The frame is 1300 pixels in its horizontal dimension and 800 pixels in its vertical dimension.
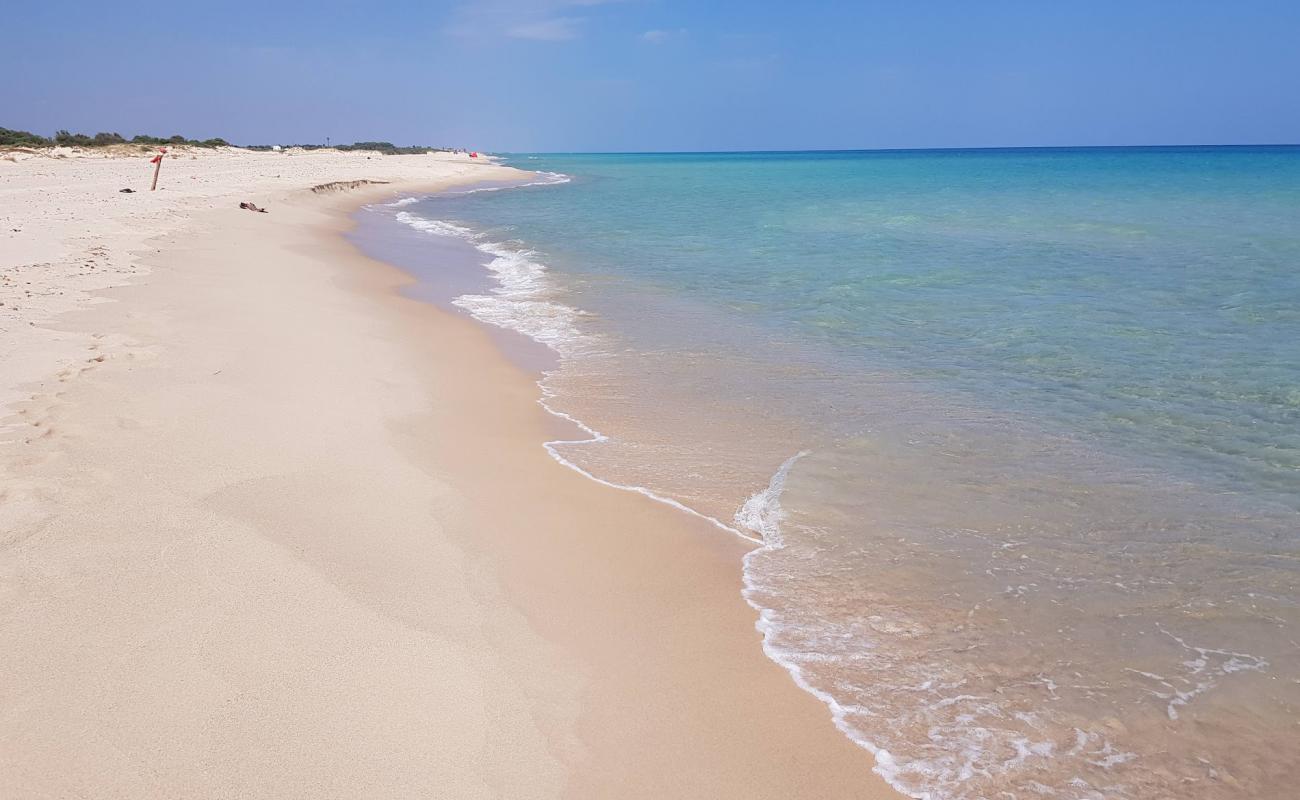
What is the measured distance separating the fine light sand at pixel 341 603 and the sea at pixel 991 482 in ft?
1.53

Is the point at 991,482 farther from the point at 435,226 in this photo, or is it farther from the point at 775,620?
the point at 435,226

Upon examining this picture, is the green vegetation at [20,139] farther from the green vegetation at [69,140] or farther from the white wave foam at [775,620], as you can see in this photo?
the white wave foam at [775,620]

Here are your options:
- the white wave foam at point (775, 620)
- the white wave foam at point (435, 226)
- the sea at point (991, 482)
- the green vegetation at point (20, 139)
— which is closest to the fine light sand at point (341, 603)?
the white wave foam at point (775, 620)

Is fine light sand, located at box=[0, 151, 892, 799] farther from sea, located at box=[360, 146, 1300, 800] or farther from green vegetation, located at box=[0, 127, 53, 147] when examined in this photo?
green vegetation, located at box=[0, 127, 53, 147]

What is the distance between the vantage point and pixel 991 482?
19.2ft

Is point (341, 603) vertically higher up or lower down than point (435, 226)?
lower down

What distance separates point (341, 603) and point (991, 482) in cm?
433

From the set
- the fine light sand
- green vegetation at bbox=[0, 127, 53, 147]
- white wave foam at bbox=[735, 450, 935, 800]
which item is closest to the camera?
the fine light sand

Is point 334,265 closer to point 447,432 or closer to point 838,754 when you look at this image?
point 447,432

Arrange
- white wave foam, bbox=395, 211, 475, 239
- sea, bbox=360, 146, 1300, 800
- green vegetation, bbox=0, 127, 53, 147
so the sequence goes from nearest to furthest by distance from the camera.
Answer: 1. sea, bbox=360, 146, 1300, 800
2. white wave foam, bbox=395, 211, 475, 239
3. green vegetation, bbox=0, 127, 53, 147

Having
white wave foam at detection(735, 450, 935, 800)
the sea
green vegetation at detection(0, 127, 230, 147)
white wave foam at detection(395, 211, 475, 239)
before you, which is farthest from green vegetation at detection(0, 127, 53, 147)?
white wave foam at detection(735, 450, 935, 800)

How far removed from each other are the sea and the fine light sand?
466 millimetres

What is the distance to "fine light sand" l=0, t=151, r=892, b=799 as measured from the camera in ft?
9.77

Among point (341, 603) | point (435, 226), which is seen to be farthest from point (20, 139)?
point (341, 603)
